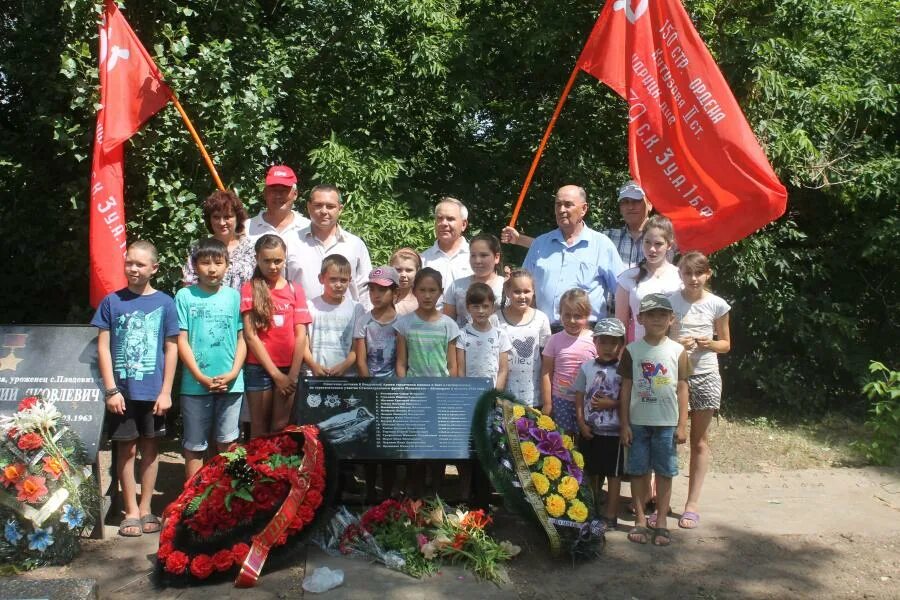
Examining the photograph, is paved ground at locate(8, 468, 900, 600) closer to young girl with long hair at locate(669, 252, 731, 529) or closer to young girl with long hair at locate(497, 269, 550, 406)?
young girl with long hair at locate(669, 252, 731, 529)

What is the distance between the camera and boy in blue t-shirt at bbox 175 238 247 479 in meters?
5.20

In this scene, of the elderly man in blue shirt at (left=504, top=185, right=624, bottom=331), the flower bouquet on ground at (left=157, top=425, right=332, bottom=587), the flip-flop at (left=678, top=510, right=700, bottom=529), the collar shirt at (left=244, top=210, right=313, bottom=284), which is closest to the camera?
the flower bouquet on ground at (left=157, top=425, right=332, bottom=587)

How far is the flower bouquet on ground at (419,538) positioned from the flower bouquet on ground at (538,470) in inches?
10.7

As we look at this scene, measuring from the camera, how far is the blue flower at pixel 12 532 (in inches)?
181

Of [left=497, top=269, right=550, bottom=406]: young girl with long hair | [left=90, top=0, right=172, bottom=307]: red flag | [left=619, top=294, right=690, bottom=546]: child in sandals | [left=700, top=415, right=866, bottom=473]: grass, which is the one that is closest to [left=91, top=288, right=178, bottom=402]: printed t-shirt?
[left=90, top=0, right=172, bottom=307]: red flag

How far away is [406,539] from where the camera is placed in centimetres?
477

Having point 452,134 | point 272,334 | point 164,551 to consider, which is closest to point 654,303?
point 272,334

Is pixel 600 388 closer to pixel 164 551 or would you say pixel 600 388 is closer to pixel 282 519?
pixel 282 519

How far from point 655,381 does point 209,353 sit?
103 inches

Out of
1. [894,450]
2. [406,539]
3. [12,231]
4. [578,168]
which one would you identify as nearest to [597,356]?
[406,539]

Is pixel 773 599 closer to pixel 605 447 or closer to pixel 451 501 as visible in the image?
pixel 605 447

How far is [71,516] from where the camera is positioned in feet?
15.3

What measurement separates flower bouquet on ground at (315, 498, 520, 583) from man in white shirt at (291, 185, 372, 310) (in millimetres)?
1453

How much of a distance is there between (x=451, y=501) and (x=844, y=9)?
6.40 metres
